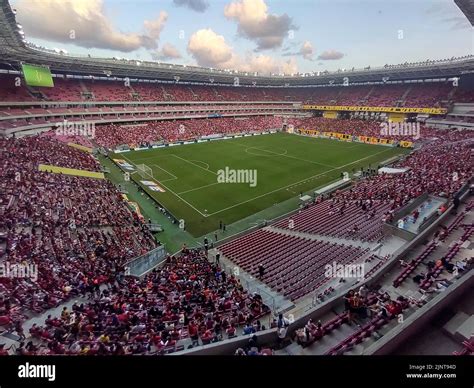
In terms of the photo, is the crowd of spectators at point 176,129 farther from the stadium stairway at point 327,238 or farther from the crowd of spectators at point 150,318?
the crowd of spectators at point 150,318

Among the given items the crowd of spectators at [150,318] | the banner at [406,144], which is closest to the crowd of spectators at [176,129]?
the banner at [406,144]

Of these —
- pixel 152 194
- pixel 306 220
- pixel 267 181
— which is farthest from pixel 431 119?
pixel 152 194

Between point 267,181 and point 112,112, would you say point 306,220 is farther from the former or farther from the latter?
point 112,112

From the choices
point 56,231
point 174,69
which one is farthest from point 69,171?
point 174,69

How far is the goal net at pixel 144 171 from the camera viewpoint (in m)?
39.3

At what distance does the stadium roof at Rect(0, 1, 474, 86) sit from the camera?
44.6 meters

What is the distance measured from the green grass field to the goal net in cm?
70

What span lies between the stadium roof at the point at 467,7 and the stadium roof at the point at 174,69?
30.9m

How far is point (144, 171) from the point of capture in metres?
40.9

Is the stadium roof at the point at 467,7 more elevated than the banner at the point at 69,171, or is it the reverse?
the stadium roof at the point at 467,7

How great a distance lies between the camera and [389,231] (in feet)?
63.5

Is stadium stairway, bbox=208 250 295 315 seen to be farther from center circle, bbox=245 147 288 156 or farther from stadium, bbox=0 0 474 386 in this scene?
center circle, bbox=245 147 288 156

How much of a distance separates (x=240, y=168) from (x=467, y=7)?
3156 centimetres

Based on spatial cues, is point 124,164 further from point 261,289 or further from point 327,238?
point 261,289
